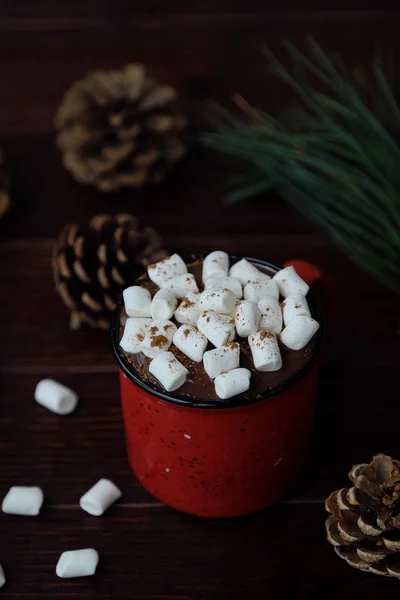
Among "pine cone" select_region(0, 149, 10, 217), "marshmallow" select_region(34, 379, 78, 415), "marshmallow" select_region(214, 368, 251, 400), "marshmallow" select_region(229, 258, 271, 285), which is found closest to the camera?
"marshmallow" select_region(214, 368, 251, 400)

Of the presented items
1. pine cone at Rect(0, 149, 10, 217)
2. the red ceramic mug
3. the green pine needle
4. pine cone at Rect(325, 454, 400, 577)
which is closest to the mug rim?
the red ceramic mug

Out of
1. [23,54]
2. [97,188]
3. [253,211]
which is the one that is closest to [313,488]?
[253,211]

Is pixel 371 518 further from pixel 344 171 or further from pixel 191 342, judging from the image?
pixel 344 171

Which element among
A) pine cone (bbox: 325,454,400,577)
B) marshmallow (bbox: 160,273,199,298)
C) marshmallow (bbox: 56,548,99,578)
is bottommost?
marshmallow (bbox: 56,548,99,578)

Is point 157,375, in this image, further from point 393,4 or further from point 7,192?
point 393,4

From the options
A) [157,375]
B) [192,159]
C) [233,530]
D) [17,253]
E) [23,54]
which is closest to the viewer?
[157,375]

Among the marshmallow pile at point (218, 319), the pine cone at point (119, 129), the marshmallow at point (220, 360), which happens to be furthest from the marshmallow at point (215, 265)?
the pine cone at point (119, 129)

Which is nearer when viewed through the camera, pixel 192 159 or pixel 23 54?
pixel 192 159

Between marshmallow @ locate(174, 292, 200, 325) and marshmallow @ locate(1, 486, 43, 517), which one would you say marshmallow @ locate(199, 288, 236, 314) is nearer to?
marshmallow @ locate(174, 292, 200, 325)
